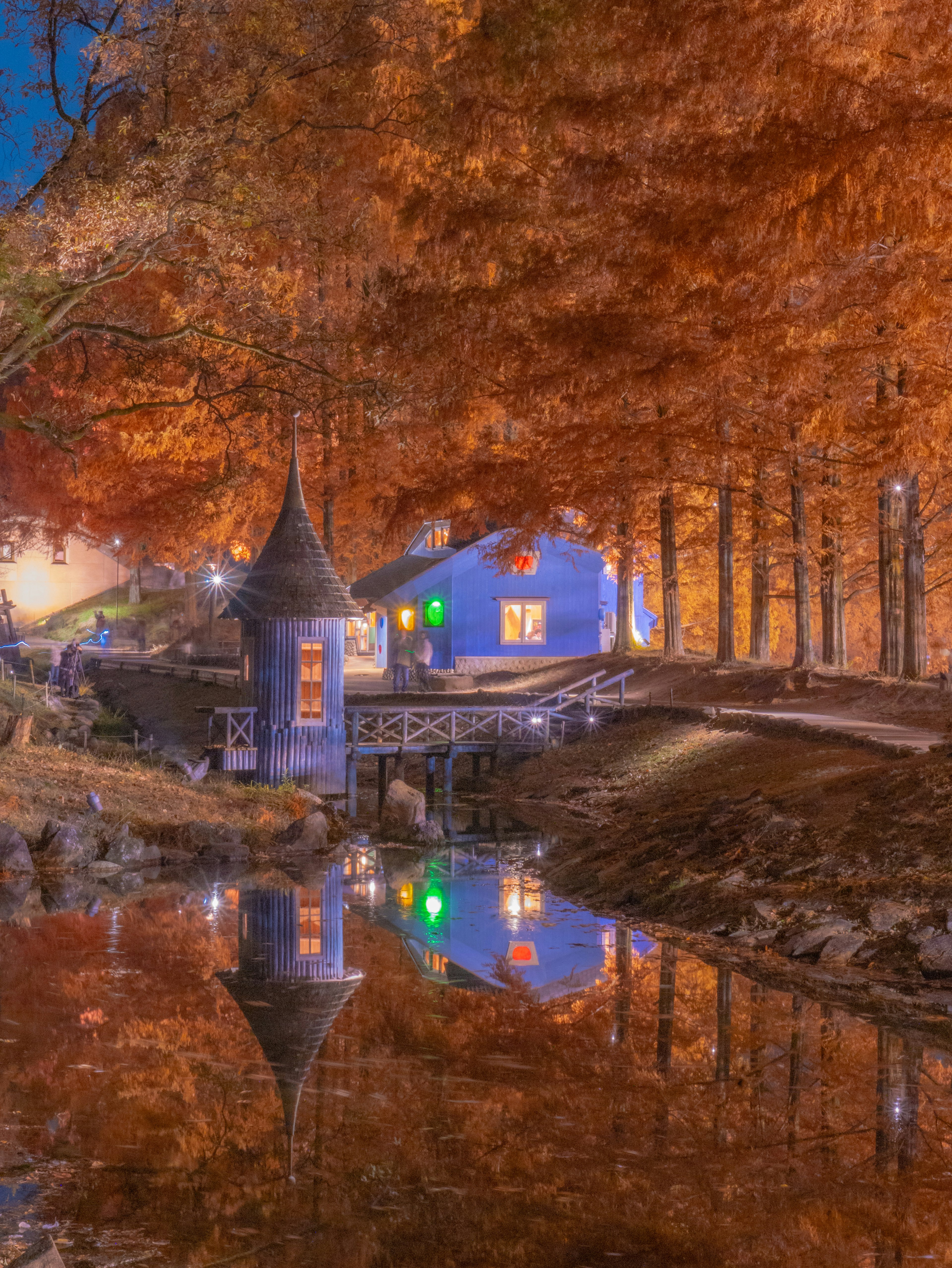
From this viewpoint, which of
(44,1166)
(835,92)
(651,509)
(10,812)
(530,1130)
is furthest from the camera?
(651,509)

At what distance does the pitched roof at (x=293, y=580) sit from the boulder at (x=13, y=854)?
691 cm

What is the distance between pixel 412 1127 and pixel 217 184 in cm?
1272

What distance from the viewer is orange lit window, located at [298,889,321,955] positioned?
13.0 m

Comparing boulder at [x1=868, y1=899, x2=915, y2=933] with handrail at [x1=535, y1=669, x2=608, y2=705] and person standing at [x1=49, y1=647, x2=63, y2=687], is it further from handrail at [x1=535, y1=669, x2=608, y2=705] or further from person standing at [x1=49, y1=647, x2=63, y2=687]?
person standing at [x1=49, y1=647, x2=63, y2=687]

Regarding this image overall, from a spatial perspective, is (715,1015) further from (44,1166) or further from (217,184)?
(217,184)

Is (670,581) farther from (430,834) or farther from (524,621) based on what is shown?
(430,834)

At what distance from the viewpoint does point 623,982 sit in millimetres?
11336

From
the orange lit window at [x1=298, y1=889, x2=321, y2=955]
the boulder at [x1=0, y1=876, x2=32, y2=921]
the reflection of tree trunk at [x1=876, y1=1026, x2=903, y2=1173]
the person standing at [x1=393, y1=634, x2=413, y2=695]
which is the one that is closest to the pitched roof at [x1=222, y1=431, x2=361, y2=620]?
the orange lit window at [x1=298, y1=889, x2=321, y2=955]

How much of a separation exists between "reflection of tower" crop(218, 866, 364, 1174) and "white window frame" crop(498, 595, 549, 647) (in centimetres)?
2572

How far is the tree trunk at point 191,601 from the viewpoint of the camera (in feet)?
181

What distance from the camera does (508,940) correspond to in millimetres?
13594

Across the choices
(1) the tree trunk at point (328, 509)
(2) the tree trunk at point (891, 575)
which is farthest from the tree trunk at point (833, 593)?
(1) the tree trunk at point (328, 509)

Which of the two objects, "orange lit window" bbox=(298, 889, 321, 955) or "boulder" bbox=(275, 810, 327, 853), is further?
"boulder" bbox=(275, 810, 327, 853)

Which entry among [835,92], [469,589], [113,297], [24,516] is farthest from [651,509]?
[24,516]
